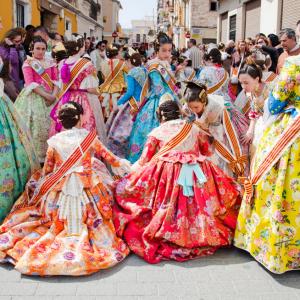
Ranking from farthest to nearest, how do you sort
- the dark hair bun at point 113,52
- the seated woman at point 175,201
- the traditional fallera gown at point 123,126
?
the dark hair bun at point 113,52, the traditional fallera gown at point 123,126, the seated woman at point 175,201

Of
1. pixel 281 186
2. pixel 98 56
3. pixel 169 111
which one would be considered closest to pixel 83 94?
pixel 169 111

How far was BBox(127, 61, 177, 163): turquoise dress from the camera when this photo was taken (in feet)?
17.0

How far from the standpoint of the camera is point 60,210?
326cm

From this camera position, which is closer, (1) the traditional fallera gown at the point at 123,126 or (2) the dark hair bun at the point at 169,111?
(2) the dark hair bun at the point at 169,111

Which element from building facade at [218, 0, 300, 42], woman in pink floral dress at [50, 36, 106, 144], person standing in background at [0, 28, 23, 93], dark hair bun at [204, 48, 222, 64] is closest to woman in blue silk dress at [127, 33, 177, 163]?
dark hair bun at [204, 48, 222, 64]

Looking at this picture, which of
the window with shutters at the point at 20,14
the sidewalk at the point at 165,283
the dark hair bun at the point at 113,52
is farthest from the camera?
the window with shutters at the point at 20,14

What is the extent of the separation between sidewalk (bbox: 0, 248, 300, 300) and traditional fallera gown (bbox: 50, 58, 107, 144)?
231cm

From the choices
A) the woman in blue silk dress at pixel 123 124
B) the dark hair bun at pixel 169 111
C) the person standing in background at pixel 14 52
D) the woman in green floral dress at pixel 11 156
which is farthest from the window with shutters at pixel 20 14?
the dark hair bun at pixel 169 111

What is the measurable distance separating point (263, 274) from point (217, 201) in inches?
23.9

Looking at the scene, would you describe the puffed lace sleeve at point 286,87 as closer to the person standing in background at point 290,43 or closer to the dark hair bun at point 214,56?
the dark hair bun at point 214,56

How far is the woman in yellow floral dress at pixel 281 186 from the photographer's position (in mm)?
2928

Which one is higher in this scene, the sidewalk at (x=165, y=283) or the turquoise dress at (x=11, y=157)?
the turquoise dress at (x=11, y=157)

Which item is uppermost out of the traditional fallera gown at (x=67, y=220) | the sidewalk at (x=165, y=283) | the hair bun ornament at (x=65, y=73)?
the hair bun ornament at (x=65, y=73)

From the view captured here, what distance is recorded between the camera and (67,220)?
3.22 meters
